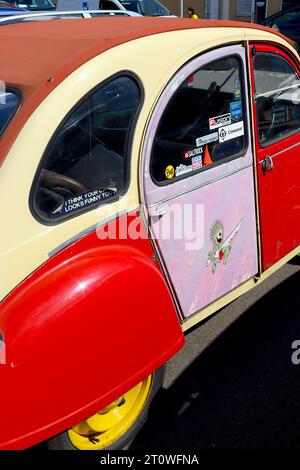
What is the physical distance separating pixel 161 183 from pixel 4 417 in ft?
3.81

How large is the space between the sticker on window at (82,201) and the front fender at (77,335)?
0.44 feet

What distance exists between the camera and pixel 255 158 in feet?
8.76

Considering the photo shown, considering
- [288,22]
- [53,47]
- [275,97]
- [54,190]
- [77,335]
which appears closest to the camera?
[77,335]

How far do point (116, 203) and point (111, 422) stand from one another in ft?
3.54

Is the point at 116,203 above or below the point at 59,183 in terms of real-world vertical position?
below

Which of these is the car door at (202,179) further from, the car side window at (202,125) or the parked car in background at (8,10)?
the parked car in background at (8,10)

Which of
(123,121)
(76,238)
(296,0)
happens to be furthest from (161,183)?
(296,0)

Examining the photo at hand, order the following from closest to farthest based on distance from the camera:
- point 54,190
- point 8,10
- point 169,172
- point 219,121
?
point 54,190
point 169,172
point 219,121
point 8,10

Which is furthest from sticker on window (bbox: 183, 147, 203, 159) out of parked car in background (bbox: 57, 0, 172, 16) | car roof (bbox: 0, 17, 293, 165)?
parked car in background (bbox: 57, 0, 172, 16)

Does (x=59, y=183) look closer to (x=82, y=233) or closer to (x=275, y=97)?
(x=82, y=233)

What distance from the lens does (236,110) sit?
102 inches

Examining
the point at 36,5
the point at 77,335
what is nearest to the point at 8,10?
the point at 36,5

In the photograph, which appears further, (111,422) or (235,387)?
(235,387)

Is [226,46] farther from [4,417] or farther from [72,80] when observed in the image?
[4,417]
